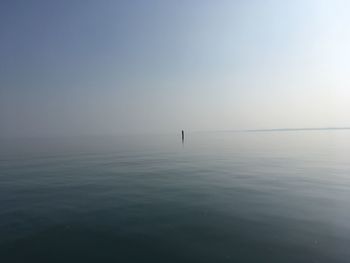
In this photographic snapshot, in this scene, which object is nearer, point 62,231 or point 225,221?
point 62,231

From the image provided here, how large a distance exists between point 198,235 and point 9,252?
21.4ft

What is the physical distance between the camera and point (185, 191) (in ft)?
51.7


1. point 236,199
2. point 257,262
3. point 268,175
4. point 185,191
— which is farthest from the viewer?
point 268,175

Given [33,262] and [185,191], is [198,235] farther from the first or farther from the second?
[185,191]

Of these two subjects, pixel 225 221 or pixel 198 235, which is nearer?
pixel 198 235

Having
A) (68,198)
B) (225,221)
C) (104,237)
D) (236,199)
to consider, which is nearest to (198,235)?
→ (225,221)

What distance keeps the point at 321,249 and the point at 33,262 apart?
9188 millimetres

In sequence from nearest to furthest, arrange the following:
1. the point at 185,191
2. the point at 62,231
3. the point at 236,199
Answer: the point at 62,231, the point at 236,199, the point at 185,191

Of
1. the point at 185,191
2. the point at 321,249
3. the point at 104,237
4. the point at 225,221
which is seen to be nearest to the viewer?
the point at 321,249

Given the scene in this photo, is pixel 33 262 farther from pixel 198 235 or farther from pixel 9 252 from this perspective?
pixel 198 235

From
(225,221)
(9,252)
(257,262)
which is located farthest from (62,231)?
(257,262)

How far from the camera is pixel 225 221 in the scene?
1045 cm

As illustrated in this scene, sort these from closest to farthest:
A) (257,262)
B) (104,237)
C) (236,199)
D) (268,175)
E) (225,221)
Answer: (257,262), (104,237), (225,221), (236,199), (268,175)

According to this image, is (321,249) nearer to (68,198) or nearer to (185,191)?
(185,191)
